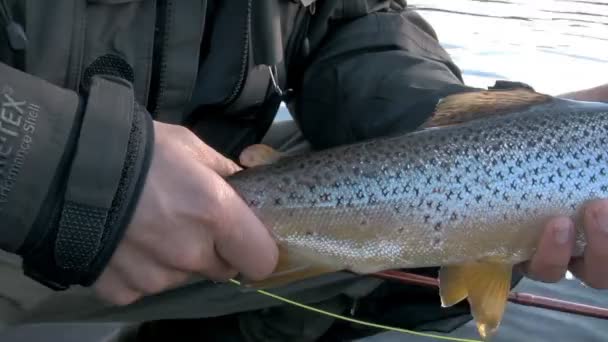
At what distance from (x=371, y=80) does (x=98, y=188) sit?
43.2 inches

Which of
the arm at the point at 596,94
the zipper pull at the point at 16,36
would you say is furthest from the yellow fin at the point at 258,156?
the arm at the point at 596,94

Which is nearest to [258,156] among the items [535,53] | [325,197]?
[325,197]

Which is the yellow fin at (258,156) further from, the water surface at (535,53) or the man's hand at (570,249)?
the water surface at (535,53)

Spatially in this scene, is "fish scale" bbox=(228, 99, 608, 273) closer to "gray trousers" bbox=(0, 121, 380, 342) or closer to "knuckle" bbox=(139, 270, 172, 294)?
"knuckle" bbox=(139, 270, 172, 294)

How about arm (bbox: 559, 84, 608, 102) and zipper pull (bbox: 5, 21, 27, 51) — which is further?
arm (bbox: 559, 84, 608, 102)

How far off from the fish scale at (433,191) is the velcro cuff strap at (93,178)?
31 centimetres

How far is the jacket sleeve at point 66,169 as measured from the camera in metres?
1.31

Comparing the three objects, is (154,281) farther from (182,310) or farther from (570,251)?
(570,251)

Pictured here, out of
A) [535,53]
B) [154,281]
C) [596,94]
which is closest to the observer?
[154,281]

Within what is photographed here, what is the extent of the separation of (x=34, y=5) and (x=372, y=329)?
4.33ft

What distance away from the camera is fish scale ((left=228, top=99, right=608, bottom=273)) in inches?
64.8

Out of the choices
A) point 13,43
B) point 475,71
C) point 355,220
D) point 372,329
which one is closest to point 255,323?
point 372,329

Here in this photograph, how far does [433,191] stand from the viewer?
1.69 meters

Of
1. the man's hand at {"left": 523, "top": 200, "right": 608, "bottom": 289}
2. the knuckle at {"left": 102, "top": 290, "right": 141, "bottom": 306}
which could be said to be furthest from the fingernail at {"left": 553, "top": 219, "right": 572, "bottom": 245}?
the knuckle at {"left": 102, "top": 290, "right": 141, "bottom": 306}
